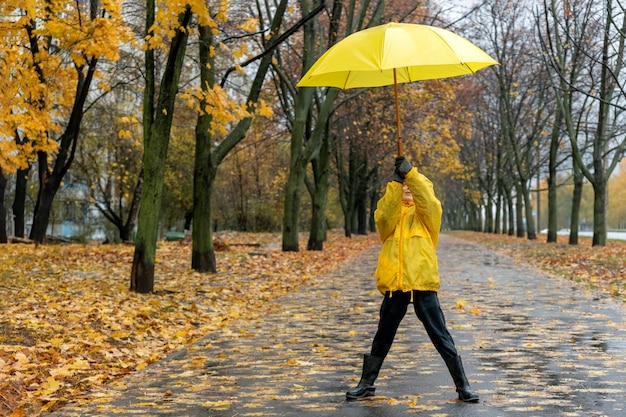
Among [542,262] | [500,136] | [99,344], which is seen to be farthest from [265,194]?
[99,344]

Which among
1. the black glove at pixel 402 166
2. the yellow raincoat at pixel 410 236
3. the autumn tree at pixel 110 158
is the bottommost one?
the yellow raincoat at pixel 410 236

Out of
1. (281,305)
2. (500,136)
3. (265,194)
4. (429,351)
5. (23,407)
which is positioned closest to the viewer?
(23,407)

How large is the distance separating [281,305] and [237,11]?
14594 mm

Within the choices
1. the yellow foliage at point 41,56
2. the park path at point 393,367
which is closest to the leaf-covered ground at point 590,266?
the park path at point 393,367

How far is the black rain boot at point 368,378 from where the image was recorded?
19.0 feet

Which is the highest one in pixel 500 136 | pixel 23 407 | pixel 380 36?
pixel 500 136

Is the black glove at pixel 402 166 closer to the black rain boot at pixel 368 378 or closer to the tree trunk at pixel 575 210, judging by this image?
the black rain boot at pixel 368 378

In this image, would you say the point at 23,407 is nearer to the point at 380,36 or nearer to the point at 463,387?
the point at 463,387

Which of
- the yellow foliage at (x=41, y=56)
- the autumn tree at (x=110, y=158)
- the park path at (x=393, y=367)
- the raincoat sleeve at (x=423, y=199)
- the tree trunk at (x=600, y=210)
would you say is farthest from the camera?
the autumn tree at (x=110, y=158)

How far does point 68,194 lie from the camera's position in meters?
47.2

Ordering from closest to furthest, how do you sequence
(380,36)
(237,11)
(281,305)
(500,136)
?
(380,36) < (281,305) < (237,11) < (500,136)

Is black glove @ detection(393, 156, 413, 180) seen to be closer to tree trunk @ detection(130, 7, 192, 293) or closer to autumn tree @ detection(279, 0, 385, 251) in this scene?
tree trunk @ detection(130, 7, 192, 293)

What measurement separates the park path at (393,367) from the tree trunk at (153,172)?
223 centimetres

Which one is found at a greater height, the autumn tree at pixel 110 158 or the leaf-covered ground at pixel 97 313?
the autumn tree at pixel 110 158
